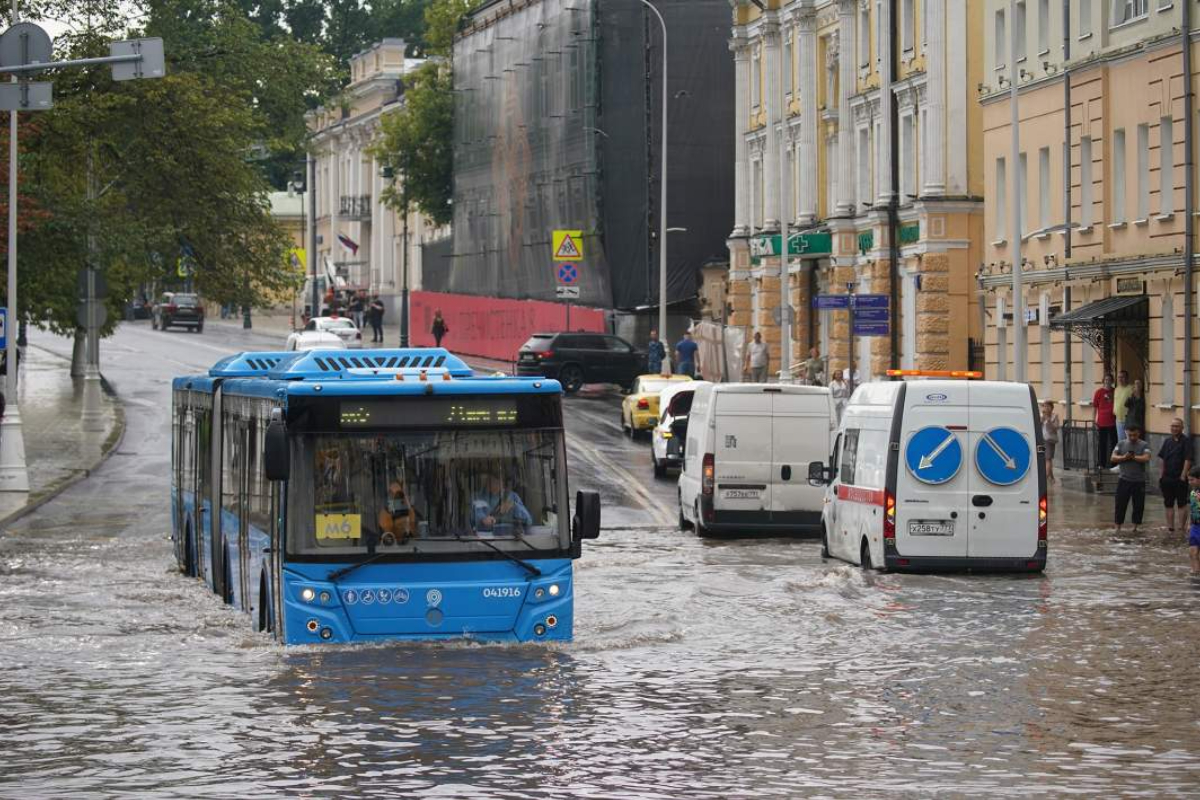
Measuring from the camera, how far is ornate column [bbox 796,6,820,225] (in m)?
65.4

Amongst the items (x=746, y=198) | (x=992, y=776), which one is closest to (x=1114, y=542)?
(x=992, y=776)

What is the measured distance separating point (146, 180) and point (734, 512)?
23.6 metres

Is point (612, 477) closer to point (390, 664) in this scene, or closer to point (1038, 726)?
point (390, 664)

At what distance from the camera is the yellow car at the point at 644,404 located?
50.9 m

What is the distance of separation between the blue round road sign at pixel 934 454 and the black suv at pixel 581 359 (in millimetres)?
40763

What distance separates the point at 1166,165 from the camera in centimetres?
4141

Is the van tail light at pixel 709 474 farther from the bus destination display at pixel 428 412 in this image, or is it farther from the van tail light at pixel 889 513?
the bus destination display at pixel 428 412

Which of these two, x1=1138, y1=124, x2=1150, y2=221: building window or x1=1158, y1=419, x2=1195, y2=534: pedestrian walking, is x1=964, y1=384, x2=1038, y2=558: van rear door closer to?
x1=1158, y1=419, x2=1195, y2=534: pedestrian walking

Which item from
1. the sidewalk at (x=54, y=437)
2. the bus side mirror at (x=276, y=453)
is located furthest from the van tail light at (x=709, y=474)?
the bus side mirror at (x=276, y=453)

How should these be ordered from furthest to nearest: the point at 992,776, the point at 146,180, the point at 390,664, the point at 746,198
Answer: the point at 746,198 < the point at 146,180 < the point at 390,664 < the point at 992,776

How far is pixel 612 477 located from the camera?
42.4m

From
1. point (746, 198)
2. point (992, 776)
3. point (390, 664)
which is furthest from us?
point (746, 198)

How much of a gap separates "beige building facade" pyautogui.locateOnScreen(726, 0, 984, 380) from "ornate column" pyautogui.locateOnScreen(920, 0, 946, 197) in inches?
1.6

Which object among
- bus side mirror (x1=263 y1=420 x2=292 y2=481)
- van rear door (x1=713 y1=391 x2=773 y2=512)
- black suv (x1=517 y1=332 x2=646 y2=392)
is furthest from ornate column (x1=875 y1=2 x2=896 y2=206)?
bus side mirror (x1=263 y1=420 x2=292 y2=481)
